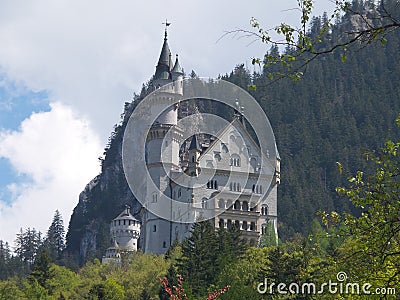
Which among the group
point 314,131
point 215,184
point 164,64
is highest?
point 314,131

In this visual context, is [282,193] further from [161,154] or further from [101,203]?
[161,154]

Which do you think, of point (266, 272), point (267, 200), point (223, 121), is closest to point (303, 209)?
point (223, 121)

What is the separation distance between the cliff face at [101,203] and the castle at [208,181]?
60355 mm

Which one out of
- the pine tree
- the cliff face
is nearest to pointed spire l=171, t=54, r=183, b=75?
the cliff face

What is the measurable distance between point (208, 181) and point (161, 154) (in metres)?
8.03

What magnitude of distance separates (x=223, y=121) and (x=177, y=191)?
7177cm

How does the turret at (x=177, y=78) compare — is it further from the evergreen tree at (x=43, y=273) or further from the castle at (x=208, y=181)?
the evergreen tree at (x=43, y=273)

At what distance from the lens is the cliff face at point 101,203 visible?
171 m

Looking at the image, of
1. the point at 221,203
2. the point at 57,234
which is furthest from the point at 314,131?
the point at 221,203

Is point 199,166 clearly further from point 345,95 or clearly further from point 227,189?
point 345,95

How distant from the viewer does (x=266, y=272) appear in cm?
5653

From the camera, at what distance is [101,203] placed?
180500mm

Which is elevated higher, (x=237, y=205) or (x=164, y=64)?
(x=164, y=64)

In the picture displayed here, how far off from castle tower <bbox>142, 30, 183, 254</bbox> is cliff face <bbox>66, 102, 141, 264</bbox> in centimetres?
5912
